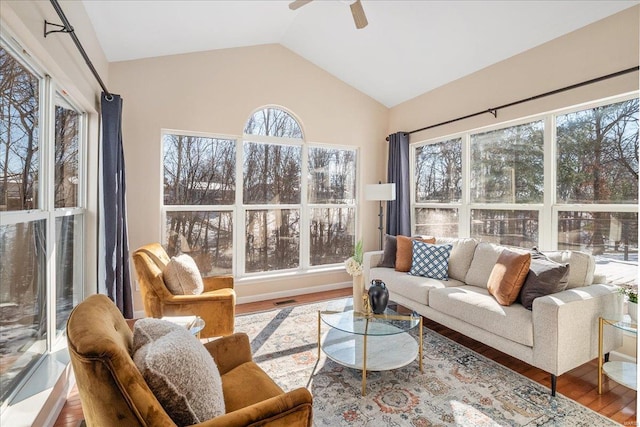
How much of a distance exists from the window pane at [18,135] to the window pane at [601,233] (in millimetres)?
4155

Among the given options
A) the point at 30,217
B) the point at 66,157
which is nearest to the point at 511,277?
the point at 30,217

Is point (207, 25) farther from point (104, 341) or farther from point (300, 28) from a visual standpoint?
point (104, 341)

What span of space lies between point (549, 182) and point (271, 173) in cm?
312

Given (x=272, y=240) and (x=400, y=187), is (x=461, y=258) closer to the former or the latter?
(x=400, y=187)

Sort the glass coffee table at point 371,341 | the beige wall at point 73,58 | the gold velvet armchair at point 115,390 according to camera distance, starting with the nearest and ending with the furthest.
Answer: the gold velvet armchair at point 115,390
the beige wall at point 73,58
the glass coffee table at point 371,341

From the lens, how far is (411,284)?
3.32 metres

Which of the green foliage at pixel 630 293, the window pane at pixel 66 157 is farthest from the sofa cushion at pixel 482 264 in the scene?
the window pane at pixel 66 157

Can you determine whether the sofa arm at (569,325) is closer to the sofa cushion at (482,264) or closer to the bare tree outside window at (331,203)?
the sofa cushion at (482,264)

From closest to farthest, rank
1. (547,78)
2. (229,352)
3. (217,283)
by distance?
(229,352)
(547,78)
(217,283)

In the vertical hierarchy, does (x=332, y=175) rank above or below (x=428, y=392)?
above

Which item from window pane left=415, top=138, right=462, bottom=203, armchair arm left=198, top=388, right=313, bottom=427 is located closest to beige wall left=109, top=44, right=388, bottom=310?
window pane left=415, top=138, right=462, bottom=203

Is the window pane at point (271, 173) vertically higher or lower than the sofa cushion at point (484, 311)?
higher

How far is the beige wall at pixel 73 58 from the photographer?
1.56 meters

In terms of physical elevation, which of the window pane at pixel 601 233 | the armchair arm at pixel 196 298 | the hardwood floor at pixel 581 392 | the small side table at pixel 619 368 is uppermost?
the window pane at pixel 601 233
